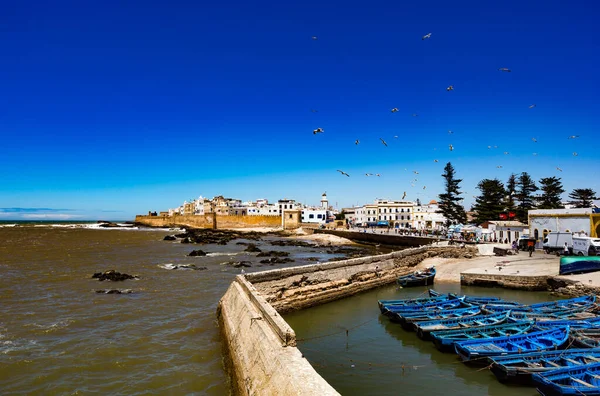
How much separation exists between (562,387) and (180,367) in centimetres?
956

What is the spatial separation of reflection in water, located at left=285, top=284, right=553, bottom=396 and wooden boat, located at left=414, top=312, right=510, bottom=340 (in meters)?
0.38

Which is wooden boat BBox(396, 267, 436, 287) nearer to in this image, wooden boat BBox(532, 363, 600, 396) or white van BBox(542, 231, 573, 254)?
white van BBox(542, 231, 573, 254)

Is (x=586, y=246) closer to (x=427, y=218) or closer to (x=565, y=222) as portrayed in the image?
(x=565, y=222)

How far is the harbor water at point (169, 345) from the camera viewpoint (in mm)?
9844

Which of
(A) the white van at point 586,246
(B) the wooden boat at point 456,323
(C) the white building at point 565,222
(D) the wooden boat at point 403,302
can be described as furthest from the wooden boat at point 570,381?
(C) the white building at point 565,222

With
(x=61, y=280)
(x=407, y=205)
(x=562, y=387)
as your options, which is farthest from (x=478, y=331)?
(x=407, y=205)

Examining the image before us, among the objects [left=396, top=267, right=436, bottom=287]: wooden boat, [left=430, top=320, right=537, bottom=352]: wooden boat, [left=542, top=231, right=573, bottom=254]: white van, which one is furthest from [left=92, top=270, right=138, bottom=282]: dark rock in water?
[left=542, top=231, right=573, bottom=254]: white van

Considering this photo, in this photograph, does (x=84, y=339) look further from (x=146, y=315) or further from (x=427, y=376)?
(x=427, y=376)

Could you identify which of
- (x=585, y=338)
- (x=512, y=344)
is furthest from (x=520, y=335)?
(x=585, y=338)

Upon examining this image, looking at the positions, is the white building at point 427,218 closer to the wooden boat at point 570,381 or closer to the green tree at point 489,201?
the green tree at point 489,201

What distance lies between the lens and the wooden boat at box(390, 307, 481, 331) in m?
14.4

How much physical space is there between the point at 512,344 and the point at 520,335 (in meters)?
0.63

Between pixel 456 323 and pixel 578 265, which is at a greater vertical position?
pixel 578 265

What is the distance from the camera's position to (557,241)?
29.9 meters
